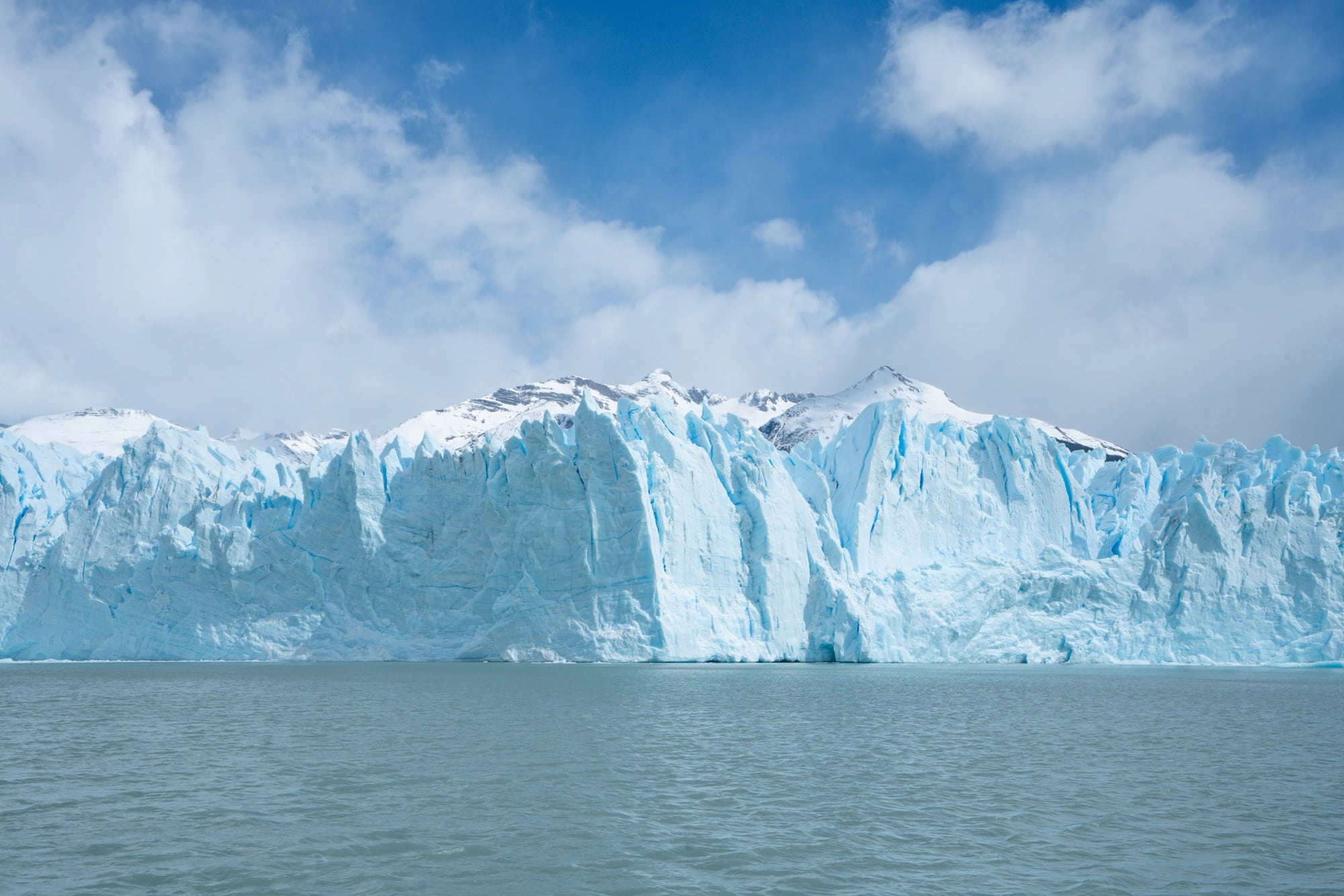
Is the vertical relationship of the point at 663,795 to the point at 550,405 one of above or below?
below

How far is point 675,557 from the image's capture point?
3284 centimetres

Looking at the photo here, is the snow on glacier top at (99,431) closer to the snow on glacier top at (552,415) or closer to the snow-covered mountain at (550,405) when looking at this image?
the snow on glacier top at (552,415)

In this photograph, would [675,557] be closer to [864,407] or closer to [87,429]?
[864,407]

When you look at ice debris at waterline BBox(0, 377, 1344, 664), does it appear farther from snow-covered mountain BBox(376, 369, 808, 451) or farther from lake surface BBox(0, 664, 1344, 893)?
snow-covered mountain BBox(376, 369, 808, 451)

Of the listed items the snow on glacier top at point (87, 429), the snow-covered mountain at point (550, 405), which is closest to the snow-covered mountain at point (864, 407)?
the snow-covered mountain at point (550, 405)

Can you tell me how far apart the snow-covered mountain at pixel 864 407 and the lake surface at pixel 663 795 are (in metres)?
64.0

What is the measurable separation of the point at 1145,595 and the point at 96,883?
3394 cm

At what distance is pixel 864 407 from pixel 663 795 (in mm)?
79921

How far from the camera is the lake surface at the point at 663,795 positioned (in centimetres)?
725

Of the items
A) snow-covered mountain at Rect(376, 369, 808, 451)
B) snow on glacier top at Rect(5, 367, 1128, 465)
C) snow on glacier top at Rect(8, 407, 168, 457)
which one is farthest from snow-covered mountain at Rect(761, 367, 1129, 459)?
snow on glacier top at Rect(8, 407, 168, 457)

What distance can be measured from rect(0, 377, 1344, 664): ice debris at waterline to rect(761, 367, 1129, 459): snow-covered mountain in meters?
40.1

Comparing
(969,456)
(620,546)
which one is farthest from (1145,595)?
(620,546)

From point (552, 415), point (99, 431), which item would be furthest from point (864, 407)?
point (99, 431)

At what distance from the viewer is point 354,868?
729 centimetres
